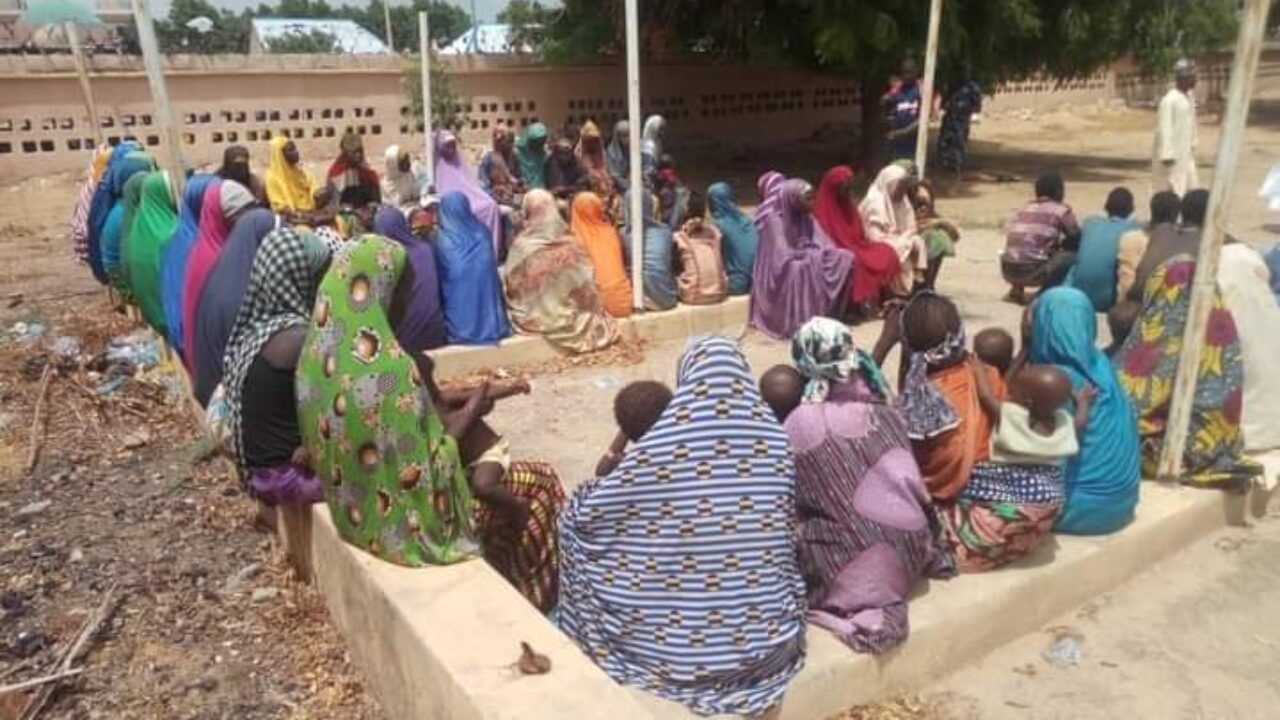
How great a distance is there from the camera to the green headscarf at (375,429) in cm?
288

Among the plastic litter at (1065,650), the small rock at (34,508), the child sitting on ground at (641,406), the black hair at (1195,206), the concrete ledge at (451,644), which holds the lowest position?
the small rock at (34,508)

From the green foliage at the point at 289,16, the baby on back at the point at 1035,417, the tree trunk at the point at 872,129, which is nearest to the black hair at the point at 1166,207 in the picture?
the baby on back at the point at 1035,417

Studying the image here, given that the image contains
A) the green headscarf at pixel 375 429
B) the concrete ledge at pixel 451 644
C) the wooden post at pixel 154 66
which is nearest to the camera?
the concrete ledge at pixel 451 644

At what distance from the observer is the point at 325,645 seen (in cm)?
357

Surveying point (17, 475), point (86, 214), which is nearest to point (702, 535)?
point (17, 475)

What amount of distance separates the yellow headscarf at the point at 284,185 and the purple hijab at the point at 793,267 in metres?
3.91

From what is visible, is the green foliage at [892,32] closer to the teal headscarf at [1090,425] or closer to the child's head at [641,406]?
the teal headscarf at [1090,425]

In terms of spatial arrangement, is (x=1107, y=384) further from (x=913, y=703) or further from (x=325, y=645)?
(x=325, y=645)

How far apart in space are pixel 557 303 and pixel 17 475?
127 inches

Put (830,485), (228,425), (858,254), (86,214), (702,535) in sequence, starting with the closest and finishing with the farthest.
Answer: (702,535), (830,485), (228,425), (858,254), (86,214)

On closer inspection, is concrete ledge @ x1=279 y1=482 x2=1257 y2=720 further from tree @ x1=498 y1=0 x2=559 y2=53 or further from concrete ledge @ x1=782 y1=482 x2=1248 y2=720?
tree @ x1=498 y1=0 x2=559 y2=53

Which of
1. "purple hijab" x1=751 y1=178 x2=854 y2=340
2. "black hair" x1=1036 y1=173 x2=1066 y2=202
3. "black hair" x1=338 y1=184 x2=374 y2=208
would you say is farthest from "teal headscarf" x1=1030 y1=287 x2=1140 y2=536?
"black hair" x1=338 y1=184 x2=374 y2=208

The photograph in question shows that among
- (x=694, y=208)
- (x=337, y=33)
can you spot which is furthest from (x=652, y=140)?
(x=337, y=33)

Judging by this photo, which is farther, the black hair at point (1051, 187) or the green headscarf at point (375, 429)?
the black hair at point (1051, 187)
